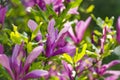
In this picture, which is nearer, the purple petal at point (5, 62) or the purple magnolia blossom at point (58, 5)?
the purple petal at point (5, 62)

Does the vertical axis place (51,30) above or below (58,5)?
below

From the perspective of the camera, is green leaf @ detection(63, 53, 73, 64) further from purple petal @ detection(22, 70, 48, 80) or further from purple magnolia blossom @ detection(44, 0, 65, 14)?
purple magnolia blossom @ detection(44, 0, 65, 14)

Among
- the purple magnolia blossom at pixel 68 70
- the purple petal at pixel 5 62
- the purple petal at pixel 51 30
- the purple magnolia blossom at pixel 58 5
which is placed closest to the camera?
the purple petal at pixel 5 62

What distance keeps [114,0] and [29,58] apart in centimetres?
452

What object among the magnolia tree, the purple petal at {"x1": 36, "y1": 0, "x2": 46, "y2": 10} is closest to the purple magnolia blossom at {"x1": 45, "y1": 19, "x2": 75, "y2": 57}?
the magnolia tree

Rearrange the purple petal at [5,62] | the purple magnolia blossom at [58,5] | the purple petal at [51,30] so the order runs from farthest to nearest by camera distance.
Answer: the purple magnolia blossom at [58,5] → the purple petal at [51,30] → the purple petal at [5,62]

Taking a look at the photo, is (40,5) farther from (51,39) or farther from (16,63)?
(16,63)

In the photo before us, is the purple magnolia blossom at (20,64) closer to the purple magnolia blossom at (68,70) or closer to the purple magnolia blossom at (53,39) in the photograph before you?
the purple magnolia blossom at (53,39)

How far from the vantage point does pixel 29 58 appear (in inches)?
55.8

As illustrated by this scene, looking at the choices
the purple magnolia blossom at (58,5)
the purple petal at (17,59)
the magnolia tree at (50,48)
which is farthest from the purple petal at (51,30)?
the purple magnolia blossom at (58,5)

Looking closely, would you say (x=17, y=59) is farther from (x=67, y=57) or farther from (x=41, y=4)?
(x=41, y=4)

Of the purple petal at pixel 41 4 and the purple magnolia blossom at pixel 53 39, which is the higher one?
the purple petal at pixel 41 4

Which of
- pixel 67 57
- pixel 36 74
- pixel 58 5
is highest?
pixel 58 5

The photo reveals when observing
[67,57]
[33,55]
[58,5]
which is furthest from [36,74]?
[58,5]
